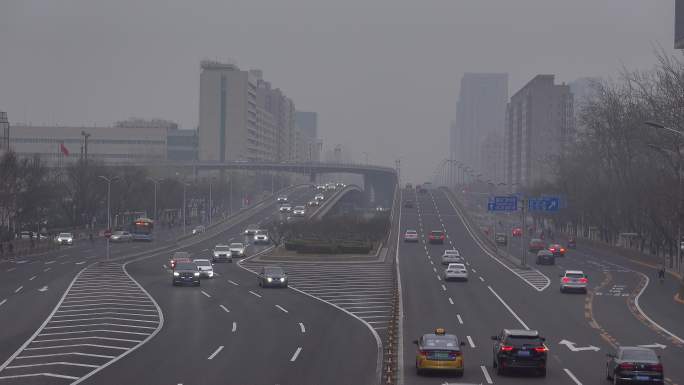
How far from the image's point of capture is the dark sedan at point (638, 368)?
76.9 ft

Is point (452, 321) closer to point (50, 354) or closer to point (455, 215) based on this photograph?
point (50, 354)

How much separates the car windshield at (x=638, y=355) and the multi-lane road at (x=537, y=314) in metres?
1.70

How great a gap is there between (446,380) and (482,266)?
4790cm

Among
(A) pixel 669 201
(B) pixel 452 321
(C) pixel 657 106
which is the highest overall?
(C) pixel 657 106

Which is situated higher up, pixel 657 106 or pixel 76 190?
pixel 657 106

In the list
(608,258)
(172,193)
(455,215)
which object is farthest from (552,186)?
(172,193)

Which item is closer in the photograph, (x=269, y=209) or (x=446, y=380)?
(x=446, y=380)

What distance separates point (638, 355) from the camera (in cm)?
2391

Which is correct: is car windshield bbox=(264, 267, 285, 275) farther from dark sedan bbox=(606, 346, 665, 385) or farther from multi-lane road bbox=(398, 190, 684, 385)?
dark sedan bbox=(606, 346, 665, 385)

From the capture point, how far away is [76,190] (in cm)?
12044

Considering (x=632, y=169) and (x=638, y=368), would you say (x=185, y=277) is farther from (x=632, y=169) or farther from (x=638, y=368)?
(x=632, y=169)

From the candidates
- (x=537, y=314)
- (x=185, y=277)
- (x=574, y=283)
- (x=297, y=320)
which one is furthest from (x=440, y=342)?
(x=185, y=277)

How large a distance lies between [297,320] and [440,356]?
572 inches

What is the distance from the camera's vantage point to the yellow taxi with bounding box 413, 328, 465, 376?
25703 mm
